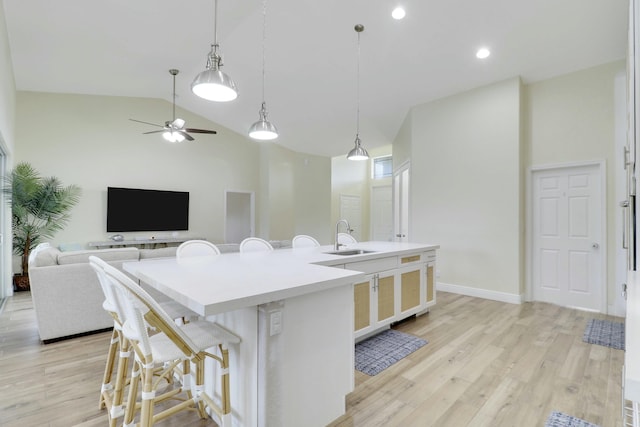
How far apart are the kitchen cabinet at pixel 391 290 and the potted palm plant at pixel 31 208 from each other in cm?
536

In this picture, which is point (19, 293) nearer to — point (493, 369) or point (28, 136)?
point (28, 136)

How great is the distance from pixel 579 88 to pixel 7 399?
660 centimetres

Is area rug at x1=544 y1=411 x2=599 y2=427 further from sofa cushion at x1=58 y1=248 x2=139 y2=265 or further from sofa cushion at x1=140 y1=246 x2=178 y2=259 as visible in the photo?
sofa cushion at x1=58 y1=248 x2=139 y2=265

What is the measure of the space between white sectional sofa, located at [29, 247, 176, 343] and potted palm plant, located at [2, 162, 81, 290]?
2.59 m

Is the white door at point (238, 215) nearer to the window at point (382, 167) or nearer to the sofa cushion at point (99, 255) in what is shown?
the window at point (382, 167)

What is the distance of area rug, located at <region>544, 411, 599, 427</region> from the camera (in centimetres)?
182

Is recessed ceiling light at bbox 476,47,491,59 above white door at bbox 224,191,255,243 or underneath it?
above

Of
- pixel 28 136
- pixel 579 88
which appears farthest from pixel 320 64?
pixel 28 136

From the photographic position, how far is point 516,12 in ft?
11.2

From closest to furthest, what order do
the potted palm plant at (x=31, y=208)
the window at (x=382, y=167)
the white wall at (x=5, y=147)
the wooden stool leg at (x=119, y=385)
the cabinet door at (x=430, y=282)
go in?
the wooden stool leg at (x=119, y=385) → the cabinet door at (x=430, y=282) → the white wall at (x=5, y=147) → the potted palm plant at (x=31, y=208) → the window at (x=382, y=167)

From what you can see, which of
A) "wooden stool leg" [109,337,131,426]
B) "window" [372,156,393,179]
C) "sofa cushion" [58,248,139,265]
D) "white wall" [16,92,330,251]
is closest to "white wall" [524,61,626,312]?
"wooden stool leg" [109,337,131,426]

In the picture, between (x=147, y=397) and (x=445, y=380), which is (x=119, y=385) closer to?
(x=147, y=397)

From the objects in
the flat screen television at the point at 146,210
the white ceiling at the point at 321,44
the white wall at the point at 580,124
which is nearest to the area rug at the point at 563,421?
the white wall at the point at 580,124

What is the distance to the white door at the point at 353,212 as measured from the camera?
1012 centimetres
